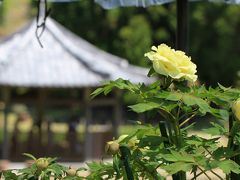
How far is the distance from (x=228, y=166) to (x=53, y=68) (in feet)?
45.1

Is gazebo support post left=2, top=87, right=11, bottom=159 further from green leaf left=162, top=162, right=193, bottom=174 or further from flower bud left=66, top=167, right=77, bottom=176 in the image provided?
green leaf left=162, top=162, right=193, bottom=174

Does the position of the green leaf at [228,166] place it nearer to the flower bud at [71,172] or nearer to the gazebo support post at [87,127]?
the flower bud at [71,172]

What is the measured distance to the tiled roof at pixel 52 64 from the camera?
14.9 m

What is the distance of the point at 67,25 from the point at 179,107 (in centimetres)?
2704

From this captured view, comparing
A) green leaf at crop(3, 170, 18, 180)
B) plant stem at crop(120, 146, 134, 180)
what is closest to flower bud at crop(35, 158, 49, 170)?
green leaf at crop(3, 170, 18, 180)

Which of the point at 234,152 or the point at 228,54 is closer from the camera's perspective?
the point at 234,152

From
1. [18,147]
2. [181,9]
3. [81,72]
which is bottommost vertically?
[18,147]

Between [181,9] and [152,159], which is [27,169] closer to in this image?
[152,159]

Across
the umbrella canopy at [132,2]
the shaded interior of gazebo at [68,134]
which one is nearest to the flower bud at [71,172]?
the umbrella canopy at [132,2]

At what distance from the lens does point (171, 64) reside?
5.24 ft

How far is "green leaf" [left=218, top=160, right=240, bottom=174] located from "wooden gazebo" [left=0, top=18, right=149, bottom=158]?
42.8ft

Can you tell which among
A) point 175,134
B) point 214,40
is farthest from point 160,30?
point 175,134

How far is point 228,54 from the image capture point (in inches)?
1223

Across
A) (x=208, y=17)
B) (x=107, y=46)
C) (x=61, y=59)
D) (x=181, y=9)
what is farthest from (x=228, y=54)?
(x=181, y=9)
